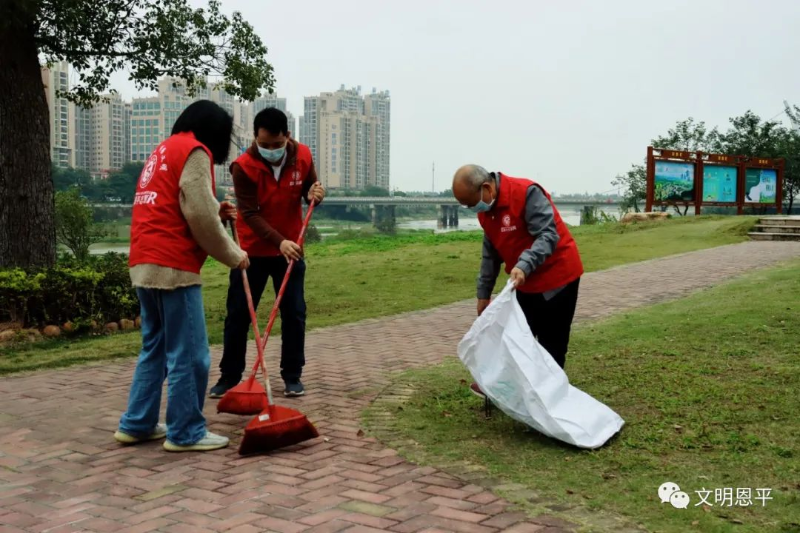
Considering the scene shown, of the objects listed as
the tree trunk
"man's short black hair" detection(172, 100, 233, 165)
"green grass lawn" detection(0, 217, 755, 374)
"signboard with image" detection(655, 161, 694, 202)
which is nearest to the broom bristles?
"man's short black hair" detection(172, 100, 233, 165)

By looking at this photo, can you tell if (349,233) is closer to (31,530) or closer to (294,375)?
(294,375)

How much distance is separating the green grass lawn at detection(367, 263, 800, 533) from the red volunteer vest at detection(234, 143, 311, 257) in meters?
1.33

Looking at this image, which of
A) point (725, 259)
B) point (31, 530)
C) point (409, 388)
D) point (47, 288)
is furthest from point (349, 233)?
point (31, 530)

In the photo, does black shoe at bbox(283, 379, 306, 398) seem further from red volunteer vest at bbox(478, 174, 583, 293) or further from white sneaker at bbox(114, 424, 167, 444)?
red volunteer vest at bbox(478, 174, 583, 293)

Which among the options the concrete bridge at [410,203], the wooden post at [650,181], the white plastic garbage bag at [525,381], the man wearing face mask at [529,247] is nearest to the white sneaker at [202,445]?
the white plastic garbage bag at [525,381]

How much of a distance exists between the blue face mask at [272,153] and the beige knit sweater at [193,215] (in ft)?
3.59

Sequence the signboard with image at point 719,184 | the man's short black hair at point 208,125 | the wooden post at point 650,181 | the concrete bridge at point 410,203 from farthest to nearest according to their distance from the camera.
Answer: the concrete bridge at point 410,203 < the signboard with image at point 719,184 < the wooden post at point 650,181 < the man's short black hair at point 208,125

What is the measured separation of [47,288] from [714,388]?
599 cm

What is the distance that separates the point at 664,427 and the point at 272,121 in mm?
2964

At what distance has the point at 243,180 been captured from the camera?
5.33m

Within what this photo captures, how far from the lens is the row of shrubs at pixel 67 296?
25.4 ft

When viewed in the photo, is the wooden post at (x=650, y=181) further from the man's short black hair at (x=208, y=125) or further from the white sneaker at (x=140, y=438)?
the white sneaker at (x=140, y=438)

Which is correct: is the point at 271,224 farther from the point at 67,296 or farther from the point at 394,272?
the point at 394,272

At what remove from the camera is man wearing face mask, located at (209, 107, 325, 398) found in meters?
5.30
